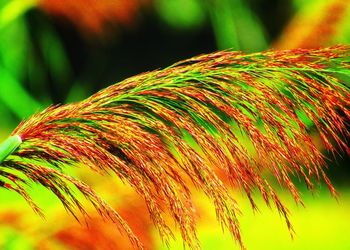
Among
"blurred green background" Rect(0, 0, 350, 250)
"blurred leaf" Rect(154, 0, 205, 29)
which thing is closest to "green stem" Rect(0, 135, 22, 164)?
"blurred green background" Rect(0, 0, 350, 250)

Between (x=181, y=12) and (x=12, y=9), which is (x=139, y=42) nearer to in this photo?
(x=181, y=12)

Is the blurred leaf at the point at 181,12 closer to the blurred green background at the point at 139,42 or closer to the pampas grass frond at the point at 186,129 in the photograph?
the blurred green background at the point at 139,42

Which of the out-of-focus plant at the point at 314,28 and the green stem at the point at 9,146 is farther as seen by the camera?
the out-of-focus plant at the point at 314,28

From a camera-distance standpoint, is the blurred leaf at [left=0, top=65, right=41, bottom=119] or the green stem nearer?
the green stem

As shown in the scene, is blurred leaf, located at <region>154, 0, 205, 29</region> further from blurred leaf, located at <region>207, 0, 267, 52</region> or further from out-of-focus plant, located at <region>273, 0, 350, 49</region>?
out-of-focus plant, located at <region>273, 0, 350, 49</region>

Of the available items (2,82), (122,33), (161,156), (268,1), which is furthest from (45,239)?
(268,1)

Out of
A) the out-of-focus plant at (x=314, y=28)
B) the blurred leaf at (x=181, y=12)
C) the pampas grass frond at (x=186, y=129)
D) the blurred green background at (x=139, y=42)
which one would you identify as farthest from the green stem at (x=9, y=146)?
the out-of-focus plant at (x=314, y=28)

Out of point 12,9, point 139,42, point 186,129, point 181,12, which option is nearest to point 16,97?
point 12,9
